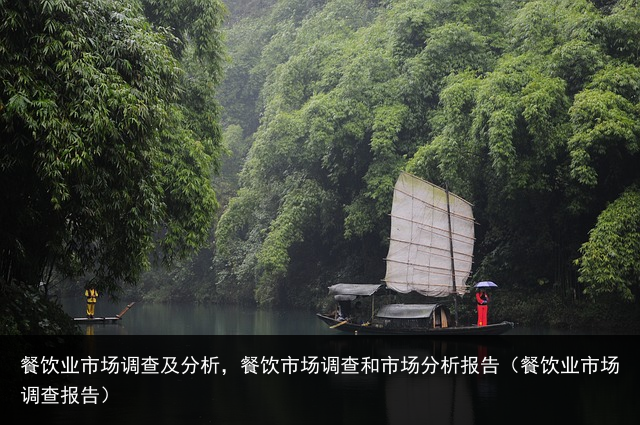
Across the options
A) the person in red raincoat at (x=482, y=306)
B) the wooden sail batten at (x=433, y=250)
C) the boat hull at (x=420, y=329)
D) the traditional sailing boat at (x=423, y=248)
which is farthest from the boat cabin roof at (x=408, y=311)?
the wooden sail batten at (x=433, y=250)

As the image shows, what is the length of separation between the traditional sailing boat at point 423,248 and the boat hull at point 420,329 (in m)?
0.03

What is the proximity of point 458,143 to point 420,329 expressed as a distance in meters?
4.61

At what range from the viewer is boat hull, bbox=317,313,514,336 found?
50.4 feet

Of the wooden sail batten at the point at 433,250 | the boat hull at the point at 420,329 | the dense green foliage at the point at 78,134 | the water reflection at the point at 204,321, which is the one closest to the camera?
the dense green foliage at the point at 78,134

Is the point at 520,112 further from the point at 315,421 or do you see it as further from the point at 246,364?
the point at 315,421

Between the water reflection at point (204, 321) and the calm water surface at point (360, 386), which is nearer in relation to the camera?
the calm water surface at point (360, 386)

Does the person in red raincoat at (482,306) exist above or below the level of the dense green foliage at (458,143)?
below

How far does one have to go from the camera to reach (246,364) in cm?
1195

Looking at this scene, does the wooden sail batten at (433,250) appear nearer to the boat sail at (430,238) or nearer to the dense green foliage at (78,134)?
the boat sail at (430,238)


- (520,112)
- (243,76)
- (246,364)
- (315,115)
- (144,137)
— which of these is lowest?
(246,364)

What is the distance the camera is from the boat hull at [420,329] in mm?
15352

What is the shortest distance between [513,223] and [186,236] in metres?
8.85

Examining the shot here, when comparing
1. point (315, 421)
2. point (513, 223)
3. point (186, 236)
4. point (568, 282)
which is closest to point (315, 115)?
point (513, 223)

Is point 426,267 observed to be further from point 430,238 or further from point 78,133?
point 78,133
